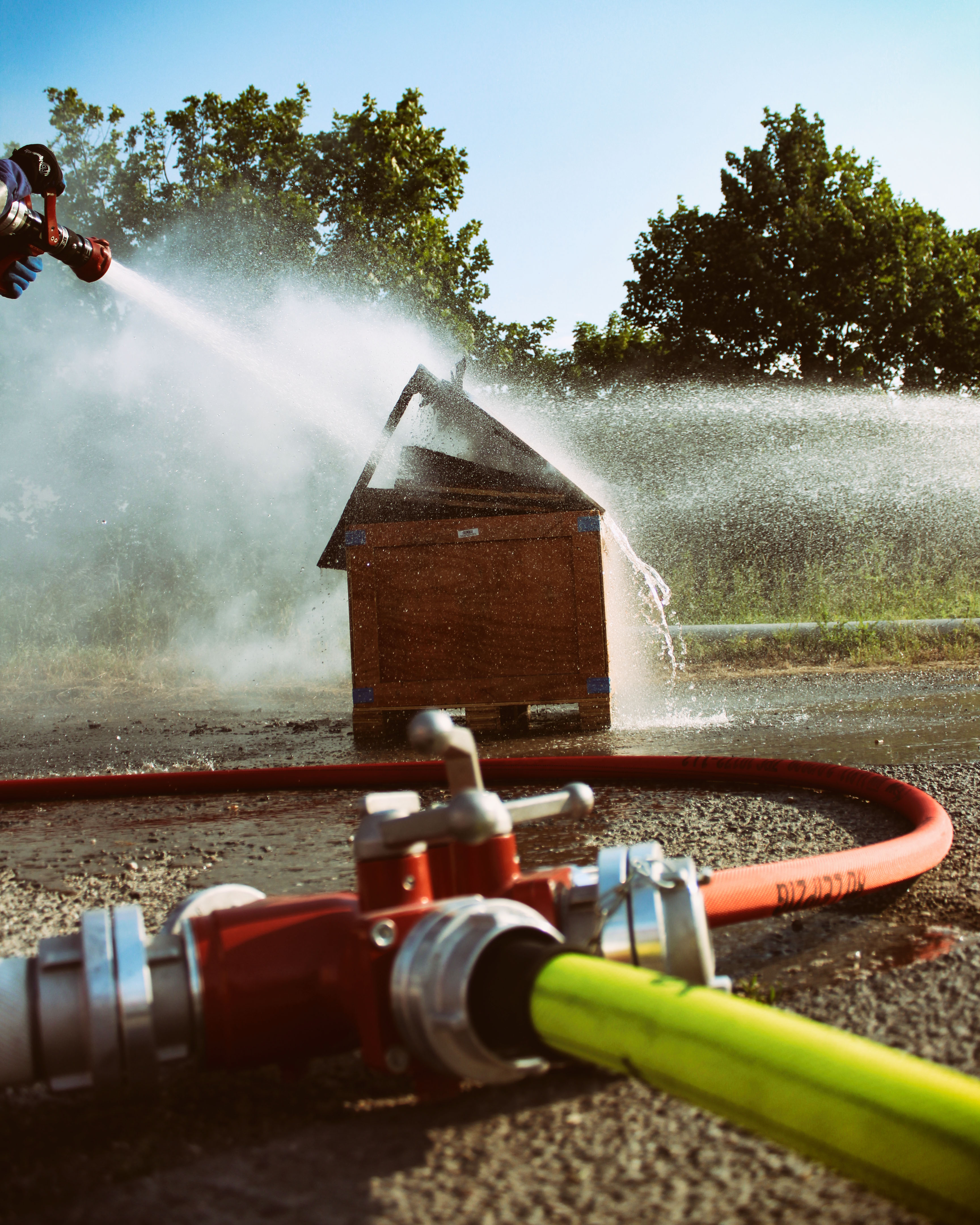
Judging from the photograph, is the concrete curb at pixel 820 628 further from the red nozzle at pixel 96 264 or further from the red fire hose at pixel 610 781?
the red nozzle at pixel 96 264

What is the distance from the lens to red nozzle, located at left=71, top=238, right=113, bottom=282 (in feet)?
12.9

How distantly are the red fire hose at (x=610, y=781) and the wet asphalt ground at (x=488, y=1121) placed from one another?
11cm

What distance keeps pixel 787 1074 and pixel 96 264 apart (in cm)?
417

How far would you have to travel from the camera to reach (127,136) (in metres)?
19.4

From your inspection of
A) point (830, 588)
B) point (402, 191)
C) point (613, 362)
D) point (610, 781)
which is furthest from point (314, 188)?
point (610, 781)

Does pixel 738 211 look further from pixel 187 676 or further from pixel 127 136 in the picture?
pixel 187 676

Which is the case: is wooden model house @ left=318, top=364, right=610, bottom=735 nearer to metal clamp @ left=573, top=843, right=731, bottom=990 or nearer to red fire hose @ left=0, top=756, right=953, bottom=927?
red fire hose @ left=0, top=756, right=953, bottom=927

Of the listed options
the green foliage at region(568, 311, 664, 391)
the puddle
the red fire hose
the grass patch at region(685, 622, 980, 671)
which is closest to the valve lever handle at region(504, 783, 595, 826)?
the puddle

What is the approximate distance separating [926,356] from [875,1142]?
2317 cm

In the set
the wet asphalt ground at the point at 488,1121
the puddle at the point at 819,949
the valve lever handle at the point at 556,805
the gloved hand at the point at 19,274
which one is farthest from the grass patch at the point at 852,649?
the valve lever handle at the point at 556,805

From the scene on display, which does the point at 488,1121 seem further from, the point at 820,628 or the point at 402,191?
the point at 402,191

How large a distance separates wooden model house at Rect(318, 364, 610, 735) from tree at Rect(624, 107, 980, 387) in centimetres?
1758

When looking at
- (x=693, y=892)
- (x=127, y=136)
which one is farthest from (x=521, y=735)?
(x=127, y=136)

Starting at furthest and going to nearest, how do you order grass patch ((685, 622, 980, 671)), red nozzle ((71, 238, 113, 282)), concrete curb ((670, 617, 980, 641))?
concrete curb ((670, 617, 980, 641)), grass patch ((685, 622, 980, 671)), red nozzle ((71, 238, 113, 282))
